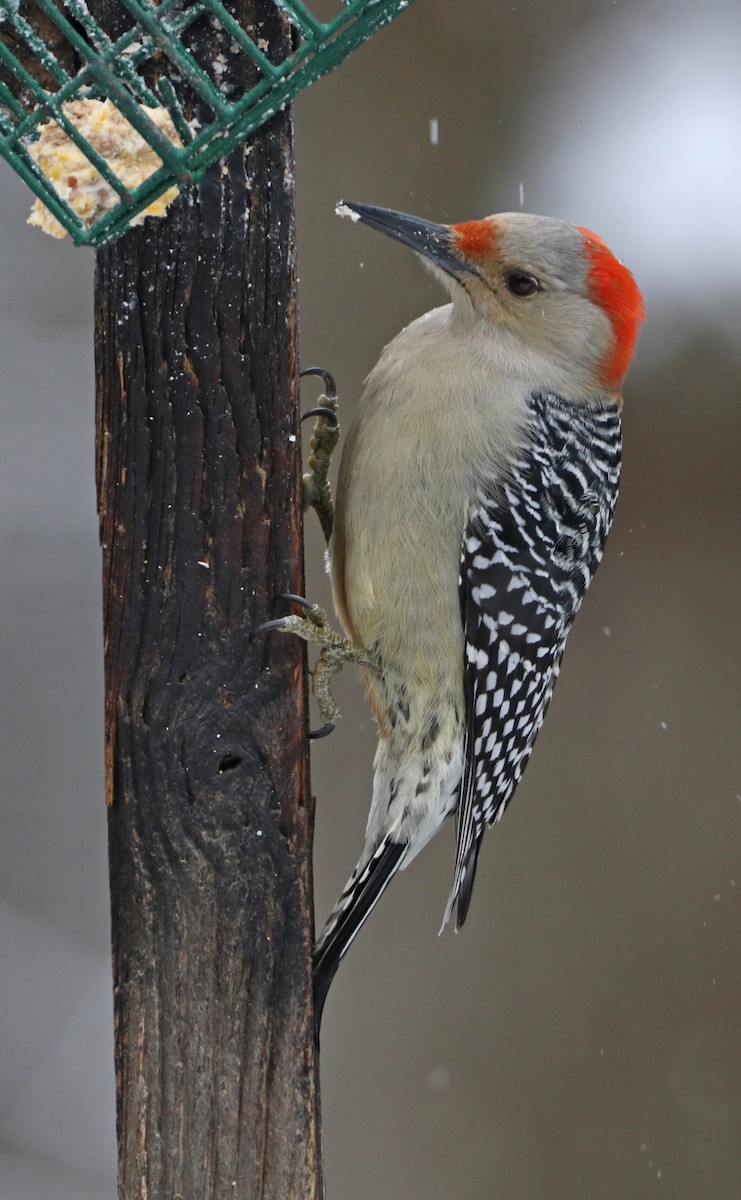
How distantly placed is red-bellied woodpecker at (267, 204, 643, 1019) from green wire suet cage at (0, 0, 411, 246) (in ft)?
1.88

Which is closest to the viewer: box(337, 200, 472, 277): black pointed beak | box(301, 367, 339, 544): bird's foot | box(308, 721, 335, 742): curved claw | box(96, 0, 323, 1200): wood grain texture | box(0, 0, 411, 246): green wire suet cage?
box(0, 0, 411, 246): green wire suet cage

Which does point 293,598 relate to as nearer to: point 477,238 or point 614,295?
point 477,238

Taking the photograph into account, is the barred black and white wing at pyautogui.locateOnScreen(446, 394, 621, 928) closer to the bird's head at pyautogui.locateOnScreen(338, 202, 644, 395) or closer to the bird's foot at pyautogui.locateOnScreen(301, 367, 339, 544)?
the bird's head at pyautogui.locateOnScreen(338, 202, 644, 395)

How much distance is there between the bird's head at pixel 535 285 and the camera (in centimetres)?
260

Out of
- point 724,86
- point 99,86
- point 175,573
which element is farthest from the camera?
point 724,86

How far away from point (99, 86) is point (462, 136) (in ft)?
9.67

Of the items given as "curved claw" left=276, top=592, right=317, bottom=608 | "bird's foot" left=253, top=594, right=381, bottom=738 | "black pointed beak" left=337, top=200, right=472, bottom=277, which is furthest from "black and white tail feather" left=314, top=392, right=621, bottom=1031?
"curved claw" left=276, top=592, right=317, bottom=608

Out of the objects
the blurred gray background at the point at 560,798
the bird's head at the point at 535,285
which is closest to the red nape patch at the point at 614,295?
the bird's head at the point at 535,285

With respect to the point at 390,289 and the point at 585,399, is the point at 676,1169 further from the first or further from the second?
the point at 390,289

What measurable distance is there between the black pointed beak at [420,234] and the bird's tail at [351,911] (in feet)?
4.17

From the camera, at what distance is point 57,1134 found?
150 inches

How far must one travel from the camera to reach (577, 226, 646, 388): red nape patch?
2646 mm

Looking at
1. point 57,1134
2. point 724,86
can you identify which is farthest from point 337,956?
point 724,86

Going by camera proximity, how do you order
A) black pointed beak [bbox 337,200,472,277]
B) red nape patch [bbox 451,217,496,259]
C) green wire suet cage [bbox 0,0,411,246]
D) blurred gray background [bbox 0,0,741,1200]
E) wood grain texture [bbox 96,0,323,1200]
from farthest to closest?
blurred gray background [bbox 0,0,741,1200]
red nape patch [bbox 451,217,496,259]
black pointed beak [bbox 337,200,472,277]
wood grain texture [bbox 96,0,323,1200]
green wire suet cage [bbox 0,0,411,246]
